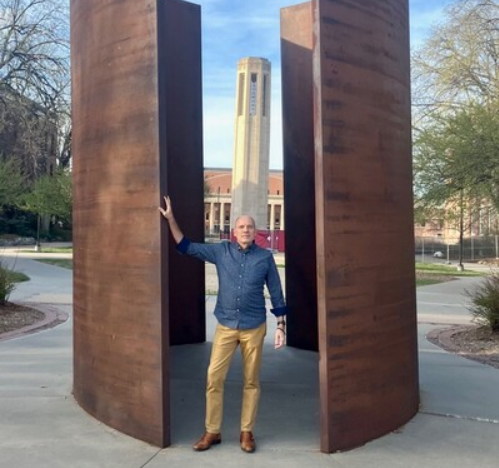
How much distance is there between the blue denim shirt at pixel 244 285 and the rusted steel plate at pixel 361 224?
35cm

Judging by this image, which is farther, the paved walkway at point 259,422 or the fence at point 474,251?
the fence at point 474,251

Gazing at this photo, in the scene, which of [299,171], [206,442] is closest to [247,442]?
[206,442]

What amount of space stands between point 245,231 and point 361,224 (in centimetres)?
86

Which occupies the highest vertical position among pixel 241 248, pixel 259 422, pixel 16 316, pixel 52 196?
pixel 52 196

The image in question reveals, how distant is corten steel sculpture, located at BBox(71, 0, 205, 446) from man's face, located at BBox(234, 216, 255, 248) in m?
0.51

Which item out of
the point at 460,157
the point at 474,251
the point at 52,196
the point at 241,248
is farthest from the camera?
the point at 474,251

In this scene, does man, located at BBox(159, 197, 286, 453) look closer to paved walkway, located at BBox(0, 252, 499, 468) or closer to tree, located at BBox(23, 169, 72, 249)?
paved walkway, located at BBox(0, 252, 499, 468)

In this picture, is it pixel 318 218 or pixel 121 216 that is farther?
pixel 121 216

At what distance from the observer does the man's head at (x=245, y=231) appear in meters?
4.14

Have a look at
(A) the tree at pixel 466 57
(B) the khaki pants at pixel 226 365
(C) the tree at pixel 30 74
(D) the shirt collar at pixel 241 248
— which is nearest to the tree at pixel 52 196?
(C) the tree at pixel 30 74

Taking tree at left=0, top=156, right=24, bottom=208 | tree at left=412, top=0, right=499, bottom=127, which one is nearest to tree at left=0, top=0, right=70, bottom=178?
tree at left=0, top=156, right=24, bottom=208

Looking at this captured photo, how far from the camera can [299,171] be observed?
25.0ft

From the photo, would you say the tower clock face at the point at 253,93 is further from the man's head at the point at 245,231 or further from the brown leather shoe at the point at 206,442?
the brown leather shoe at the point at 206,442

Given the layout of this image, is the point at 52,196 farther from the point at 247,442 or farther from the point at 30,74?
the point at 247,442
